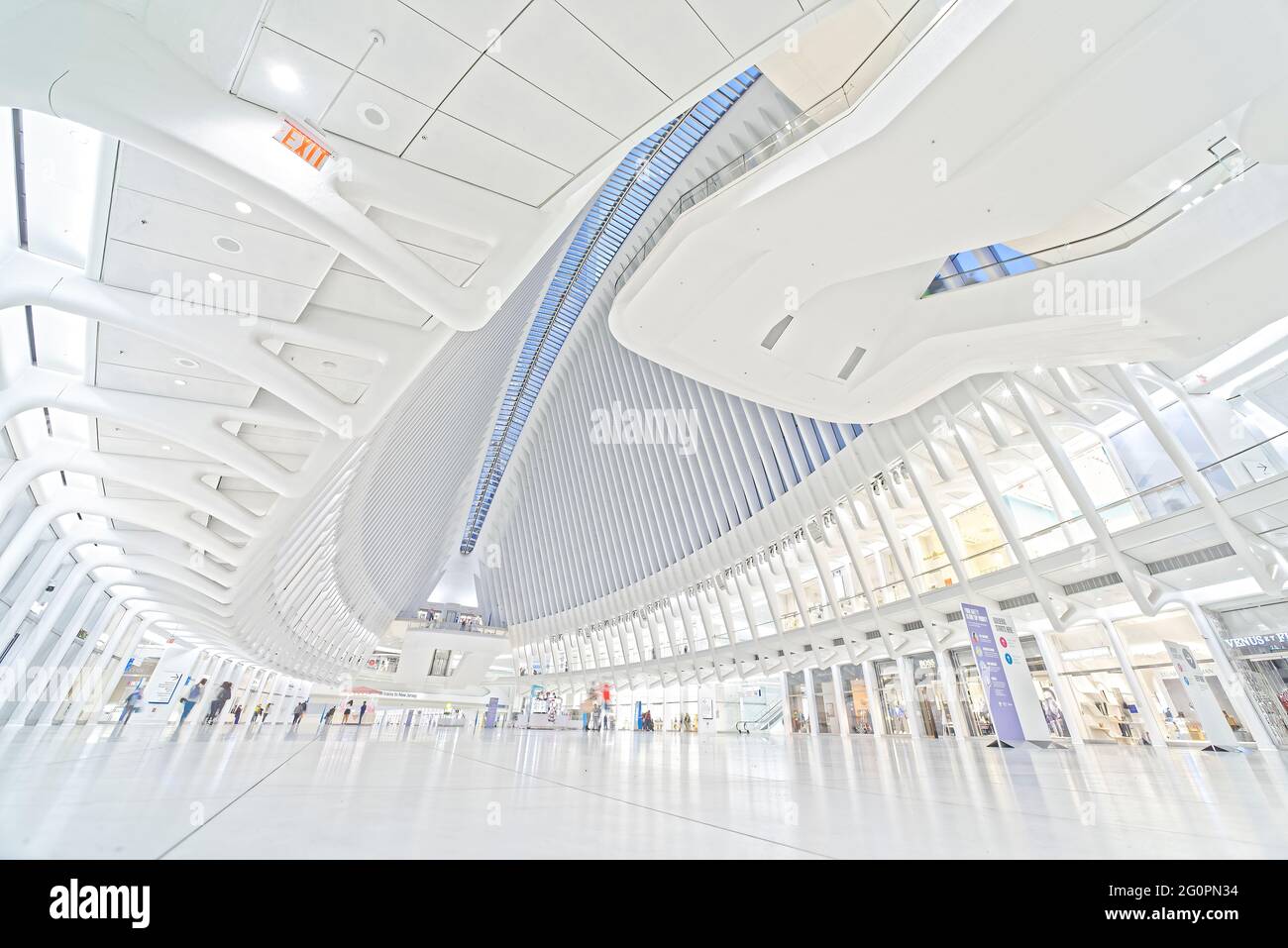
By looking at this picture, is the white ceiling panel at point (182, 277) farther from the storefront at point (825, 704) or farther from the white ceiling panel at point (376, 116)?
the storefront at point (825, 704)

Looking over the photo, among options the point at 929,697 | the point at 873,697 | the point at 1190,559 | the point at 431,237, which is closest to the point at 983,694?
the point at 929,697

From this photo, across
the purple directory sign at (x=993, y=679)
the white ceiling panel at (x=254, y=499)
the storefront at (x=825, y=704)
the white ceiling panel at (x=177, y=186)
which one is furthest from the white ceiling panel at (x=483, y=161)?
the storefront at (x=825, y=704)

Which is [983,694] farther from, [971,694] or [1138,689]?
[1138,689]

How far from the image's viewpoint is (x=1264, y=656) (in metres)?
10.8

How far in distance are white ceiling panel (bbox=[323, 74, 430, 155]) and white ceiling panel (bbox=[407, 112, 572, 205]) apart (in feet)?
0.38

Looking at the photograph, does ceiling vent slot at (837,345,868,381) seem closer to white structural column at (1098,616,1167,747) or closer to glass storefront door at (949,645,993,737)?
white structural column at (1098,616,1167,747)

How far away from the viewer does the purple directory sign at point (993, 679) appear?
9.99m

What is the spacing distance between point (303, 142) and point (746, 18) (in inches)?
140

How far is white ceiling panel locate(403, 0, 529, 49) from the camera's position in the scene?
3.72 metres

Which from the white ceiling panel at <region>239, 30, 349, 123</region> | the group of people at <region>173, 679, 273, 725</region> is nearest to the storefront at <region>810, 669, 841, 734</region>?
the group of people at <region>173, 679, 273, 725</region>
